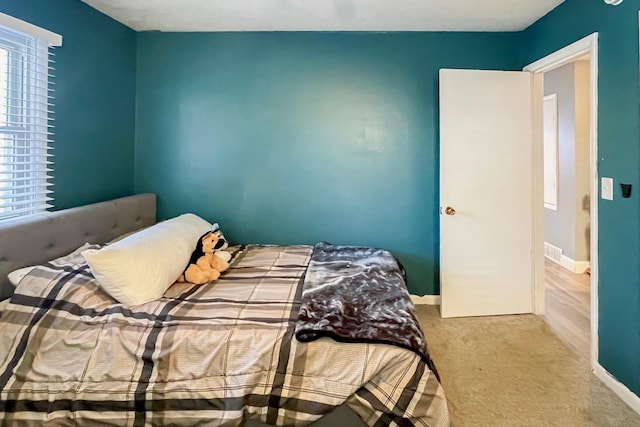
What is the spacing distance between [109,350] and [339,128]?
241 centimetres

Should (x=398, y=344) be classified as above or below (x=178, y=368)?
above

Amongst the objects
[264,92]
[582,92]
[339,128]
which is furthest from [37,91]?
[582,92]

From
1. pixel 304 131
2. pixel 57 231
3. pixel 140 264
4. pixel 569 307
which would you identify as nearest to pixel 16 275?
pixel 57 231

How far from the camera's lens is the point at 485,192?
10.6 ft

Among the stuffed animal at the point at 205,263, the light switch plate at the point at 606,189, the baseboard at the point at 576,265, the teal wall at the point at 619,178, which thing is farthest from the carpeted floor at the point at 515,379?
the baseboard at the point at 576,265

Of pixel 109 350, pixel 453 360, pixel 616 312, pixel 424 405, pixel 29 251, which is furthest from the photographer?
pixel 453 360

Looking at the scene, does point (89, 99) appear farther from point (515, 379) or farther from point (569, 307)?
point (569, 307)

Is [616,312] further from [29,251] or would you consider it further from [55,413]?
[29,251]

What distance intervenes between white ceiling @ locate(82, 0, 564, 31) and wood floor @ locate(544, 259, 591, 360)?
2.34m

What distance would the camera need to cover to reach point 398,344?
159cm

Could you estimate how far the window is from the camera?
2.17 meters

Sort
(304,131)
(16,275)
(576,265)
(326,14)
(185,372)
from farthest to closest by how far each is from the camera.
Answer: (576,265)
(304,131)
(326,14)
(16,275)
(185,372)

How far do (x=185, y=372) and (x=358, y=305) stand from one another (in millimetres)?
808

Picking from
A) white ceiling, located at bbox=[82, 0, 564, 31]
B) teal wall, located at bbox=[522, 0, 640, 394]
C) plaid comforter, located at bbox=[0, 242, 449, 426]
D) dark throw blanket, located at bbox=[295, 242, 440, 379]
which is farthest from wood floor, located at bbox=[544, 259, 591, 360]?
white ceiling, located at bbox=[82, 0, 564, 31]
